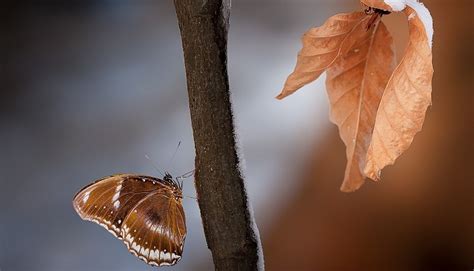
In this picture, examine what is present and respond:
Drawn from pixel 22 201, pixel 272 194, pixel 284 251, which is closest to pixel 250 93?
pixel 272 194

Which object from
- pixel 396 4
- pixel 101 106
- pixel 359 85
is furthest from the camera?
pixel 101 106

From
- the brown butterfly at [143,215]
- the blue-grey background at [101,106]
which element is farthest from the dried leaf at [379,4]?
the blue-grey background at [101,106]

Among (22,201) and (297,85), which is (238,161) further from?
(22,201)

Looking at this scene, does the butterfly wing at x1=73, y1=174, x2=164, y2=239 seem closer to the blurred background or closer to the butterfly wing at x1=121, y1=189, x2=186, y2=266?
the butterfly wing at x1=121, y1=189, x2=186, y2=266

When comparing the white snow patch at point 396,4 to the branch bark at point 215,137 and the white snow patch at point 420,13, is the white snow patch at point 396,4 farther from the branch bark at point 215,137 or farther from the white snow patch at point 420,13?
the branch bark at point 215,137

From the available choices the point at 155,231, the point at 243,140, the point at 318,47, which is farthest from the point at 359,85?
the point at 243,140

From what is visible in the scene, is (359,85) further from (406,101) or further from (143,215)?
(143,215)

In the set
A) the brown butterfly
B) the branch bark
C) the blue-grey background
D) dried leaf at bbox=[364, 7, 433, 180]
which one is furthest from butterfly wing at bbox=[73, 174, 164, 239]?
the blue-grey background

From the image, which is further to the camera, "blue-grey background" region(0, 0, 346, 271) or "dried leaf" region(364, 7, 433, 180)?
"blue-grey background" region(0, 0, 346, 271)
